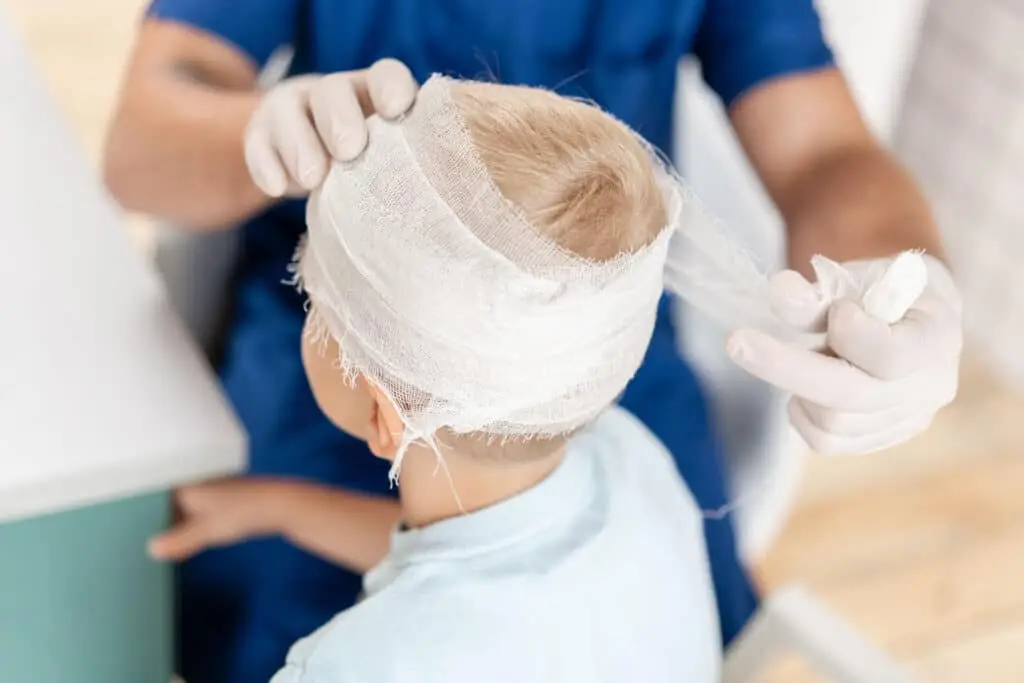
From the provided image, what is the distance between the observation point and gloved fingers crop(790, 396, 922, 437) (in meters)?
0.66

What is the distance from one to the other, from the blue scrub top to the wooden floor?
567mm

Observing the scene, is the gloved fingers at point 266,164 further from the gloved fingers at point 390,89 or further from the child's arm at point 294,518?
the child's arm at point 294,518

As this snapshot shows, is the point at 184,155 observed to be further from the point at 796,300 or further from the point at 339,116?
the point at 796,300

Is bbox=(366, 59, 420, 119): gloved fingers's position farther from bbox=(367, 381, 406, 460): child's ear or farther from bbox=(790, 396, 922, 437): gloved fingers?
bbox=(790, 396, 922, 437): gloved fingers

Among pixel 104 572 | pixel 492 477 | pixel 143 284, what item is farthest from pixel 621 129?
pixel 104 572

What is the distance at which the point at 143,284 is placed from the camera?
30.1 inches

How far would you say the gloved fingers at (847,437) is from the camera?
68 centimetres

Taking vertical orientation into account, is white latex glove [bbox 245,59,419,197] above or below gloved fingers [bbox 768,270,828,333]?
above

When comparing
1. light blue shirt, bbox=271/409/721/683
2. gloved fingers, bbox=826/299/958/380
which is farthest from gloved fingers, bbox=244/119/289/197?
gloved fingers, bbox=826/299/958/380

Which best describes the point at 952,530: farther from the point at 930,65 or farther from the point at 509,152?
the point at 509,152

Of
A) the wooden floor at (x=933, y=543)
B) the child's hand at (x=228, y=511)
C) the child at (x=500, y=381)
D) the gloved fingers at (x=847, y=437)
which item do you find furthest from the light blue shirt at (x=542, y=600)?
the wooden floor at (x=933, y=543)

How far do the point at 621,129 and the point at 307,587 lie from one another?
0.48 metres

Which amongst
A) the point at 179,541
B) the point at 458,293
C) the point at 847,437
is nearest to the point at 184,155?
the point at 179,541

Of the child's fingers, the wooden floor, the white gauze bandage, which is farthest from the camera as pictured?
the wooden floor
